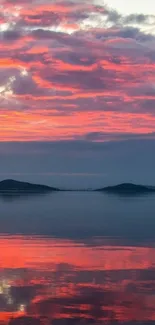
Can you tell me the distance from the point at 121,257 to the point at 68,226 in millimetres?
19753

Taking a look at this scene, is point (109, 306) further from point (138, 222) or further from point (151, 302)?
point (138, 222)

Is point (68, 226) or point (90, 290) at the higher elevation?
point (68, 226)

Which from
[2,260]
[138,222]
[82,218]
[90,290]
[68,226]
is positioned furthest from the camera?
[82,218]

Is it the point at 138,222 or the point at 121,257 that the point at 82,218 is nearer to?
the point at 138,222

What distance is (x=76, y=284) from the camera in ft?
86.9

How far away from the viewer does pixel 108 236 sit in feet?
147

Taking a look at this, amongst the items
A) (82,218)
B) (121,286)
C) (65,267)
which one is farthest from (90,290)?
(82,218)

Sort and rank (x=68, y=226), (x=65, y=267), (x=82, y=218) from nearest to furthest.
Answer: (x=65, y=267) → (x=68, y=226) → (x=82, y=218)

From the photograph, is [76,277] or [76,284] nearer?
[76,284]

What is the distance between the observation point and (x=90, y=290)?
2534 centimetres

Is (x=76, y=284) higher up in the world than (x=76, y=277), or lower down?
lower down

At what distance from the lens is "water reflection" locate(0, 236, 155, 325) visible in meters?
21.9

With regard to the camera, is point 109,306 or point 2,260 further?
point 2,260

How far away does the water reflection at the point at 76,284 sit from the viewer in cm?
2189
